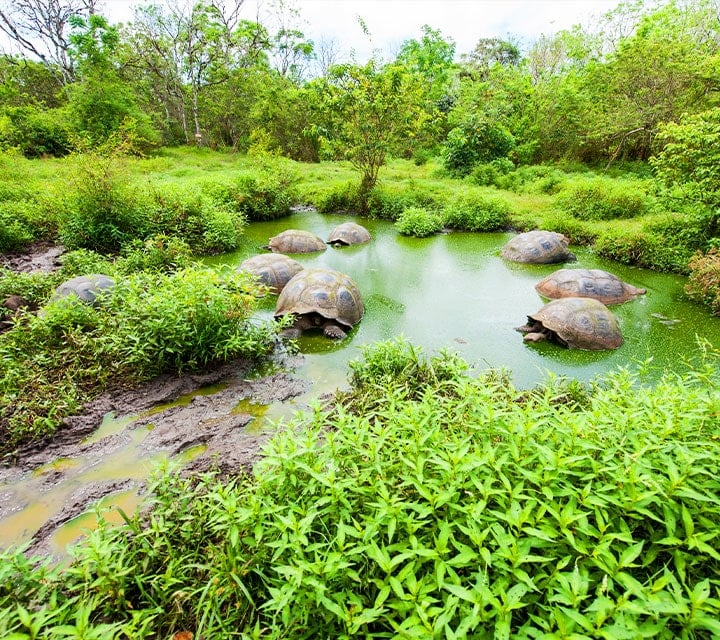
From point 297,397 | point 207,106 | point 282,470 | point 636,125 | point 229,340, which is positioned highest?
point 207,106

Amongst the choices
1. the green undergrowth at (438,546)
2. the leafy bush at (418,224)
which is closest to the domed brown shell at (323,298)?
the green undergrowth at (438,546)

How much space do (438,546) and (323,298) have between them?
12.4 feet

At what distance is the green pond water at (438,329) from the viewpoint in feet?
8.90

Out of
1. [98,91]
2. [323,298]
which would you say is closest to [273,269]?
[323,298]

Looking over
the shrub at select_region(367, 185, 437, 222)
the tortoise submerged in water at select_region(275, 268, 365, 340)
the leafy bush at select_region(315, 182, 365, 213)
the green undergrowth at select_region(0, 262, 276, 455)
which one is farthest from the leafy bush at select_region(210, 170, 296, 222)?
the green undergrowth at select_region(0, 262, 276, 455)

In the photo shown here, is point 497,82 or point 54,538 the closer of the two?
point 54,538

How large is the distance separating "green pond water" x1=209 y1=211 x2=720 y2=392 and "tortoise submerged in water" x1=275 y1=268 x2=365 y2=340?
162 millimetres

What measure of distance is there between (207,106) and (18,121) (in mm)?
8611

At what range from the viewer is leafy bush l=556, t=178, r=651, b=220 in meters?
9.03

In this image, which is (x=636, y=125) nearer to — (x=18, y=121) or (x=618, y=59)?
(x=618, y=59)

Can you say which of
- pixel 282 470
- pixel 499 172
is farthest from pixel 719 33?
pixel 282 470

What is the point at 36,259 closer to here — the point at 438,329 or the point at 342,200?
the point at 438,329

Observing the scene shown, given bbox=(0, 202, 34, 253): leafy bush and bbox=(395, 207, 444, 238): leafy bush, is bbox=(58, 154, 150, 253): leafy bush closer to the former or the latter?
bbox=(0, 202, 34, 253): leafy bush

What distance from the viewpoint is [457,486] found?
1.54 meters
